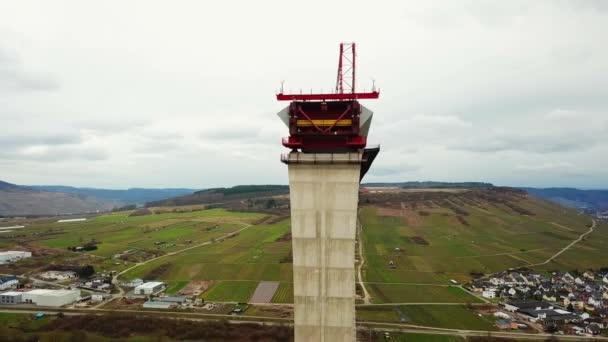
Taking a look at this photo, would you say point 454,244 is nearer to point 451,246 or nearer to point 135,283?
point 451,246

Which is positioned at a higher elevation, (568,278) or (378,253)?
(378,253)

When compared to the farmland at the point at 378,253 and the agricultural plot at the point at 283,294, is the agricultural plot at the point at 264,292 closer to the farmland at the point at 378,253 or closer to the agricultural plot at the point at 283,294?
the agricultural plot at the point at 283,294

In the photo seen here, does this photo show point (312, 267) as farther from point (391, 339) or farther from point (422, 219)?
point (422, 219)

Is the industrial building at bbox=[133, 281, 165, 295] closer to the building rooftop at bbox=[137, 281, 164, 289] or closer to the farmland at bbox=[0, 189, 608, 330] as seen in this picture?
the building rooftop at bbox=[137, 281, 164, 289]

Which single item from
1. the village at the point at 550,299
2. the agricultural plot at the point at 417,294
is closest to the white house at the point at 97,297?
the agricultural plot at the point at 417,294

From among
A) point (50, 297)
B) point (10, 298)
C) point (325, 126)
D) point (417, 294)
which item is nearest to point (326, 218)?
point (325, 126)

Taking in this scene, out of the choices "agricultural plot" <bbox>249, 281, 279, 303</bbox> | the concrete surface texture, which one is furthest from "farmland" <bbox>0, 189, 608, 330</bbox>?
the concrete surface texture
